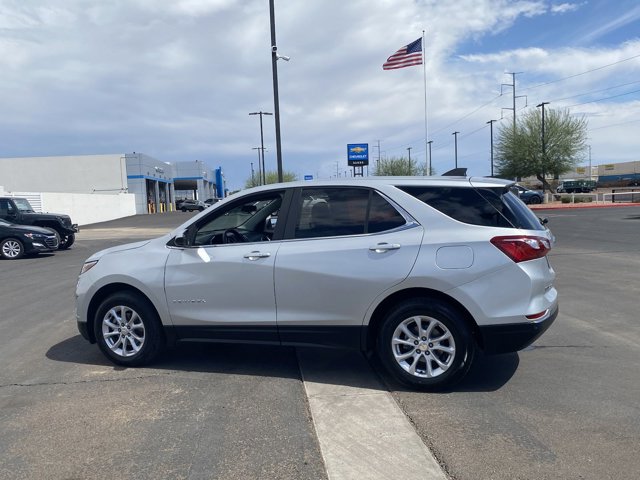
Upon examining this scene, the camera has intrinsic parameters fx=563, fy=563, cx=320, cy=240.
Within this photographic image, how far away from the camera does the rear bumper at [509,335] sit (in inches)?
180

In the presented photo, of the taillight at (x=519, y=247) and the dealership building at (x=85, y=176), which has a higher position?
the dealership building at (x=85, y=176)

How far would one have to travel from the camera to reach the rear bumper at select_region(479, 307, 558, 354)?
4570mm

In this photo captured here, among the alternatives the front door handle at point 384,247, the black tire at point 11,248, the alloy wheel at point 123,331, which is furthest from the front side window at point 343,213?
the black tire at point 11,248

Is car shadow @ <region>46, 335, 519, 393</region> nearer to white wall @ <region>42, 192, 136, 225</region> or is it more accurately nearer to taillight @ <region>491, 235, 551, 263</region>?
taillight @ <region>491, 235, 551, 263</region>

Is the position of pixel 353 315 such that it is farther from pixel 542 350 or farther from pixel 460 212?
pixel 542 350

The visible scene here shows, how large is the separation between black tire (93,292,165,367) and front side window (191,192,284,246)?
2.78 ft

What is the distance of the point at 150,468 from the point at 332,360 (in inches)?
98.2

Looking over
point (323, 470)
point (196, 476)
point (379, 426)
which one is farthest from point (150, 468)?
point (379, 426)

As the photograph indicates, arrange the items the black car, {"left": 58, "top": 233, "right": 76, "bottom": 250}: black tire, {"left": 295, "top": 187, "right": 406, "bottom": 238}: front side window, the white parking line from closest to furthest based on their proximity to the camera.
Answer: the white parking line → {"left": 295, "top": 187, "right": 406, "bottom": 238}: front side window → the black car → {"left": 58, "top": 233, "right": 76, "bottom": 250}: black tire

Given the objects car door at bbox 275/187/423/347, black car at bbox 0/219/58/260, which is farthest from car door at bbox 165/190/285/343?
black car at bbox 0/219/58/260

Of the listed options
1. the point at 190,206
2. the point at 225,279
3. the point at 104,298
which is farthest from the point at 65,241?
the point at 190,206

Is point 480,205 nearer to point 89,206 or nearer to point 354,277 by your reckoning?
point 354,277

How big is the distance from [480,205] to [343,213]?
1.19 meters

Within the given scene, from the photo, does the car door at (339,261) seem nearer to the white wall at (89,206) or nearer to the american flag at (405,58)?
the american flag at (405,58)
